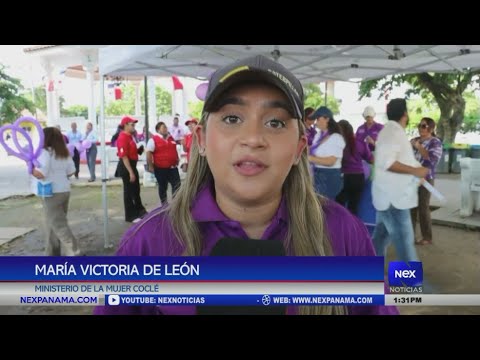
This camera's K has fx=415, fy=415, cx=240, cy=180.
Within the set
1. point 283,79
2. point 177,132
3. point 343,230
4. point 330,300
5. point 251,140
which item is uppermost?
point 177,132

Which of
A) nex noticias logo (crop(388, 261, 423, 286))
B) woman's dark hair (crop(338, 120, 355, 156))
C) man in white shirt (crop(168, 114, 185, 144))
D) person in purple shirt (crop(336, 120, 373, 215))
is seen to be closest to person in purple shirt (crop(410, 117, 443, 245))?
person in purple shirt (crop(336, 120, 373, 215))

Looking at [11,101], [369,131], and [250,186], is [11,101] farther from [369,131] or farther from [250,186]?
[369,131]

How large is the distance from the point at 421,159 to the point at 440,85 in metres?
0.51

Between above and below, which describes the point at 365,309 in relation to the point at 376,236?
below

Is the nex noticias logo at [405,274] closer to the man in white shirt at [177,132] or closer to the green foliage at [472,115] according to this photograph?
the green foliage at [472,115]

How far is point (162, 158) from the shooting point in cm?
411

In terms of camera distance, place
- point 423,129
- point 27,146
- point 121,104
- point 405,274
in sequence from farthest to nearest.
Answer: point 121,104 < point 423,129 < point 27,146 < point 405,274

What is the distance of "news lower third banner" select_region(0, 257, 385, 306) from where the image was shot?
1.21m

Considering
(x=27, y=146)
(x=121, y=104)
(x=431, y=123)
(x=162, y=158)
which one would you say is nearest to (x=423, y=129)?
(x=431, y=123)

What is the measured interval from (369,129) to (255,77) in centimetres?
181

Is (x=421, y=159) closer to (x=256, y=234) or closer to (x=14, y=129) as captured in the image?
(x=256, y=234)

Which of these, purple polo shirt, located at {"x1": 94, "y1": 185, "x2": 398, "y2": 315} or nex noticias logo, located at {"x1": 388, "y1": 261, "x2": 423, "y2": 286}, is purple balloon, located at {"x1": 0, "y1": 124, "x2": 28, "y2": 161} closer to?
purple polo shirt, located at {"x1": 94, "y1": 185, "x2": 398, "y2": 315}

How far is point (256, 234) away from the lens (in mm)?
1087

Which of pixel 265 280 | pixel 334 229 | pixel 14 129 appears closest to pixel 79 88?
pixel 14 129
